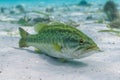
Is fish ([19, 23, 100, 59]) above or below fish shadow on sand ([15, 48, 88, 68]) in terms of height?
above

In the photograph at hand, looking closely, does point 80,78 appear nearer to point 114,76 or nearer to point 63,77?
point 63,77

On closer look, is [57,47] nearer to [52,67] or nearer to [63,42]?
[63,42]

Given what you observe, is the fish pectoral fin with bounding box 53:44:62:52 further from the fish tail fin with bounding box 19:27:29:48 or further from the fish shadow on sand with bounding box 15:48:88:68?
the fish tail fin with bounding box 19:27:29:48

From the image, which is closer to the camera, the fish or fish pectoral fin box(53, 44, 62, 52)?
the fish

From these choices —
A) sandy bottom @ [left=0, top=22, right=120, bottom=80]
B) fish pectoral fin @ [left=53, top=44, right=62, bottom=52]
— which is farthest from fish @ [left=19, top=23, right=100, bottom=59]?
sandy bottom @ [left=0, top=22, right=120, bottom=80]

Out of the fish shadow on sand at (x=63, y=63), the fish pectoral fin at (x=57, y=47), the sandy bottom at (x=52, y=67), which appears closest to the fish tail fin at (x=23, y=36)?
the sandy bottom at (x=52, y=67)

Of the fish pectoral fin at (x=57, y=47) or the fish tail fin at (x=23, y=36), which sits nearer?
the fish pectoral fin at (x=57, y=47)

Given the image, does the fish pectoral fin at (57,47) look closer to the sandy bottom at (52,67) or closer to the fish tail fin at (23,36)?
the sandy bottom at (52,67)

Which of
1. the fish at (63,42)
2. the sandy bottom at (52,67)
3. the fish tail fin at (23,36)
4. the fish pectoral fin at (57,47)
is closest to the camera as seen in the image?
the sandy bottom at (52,67)
